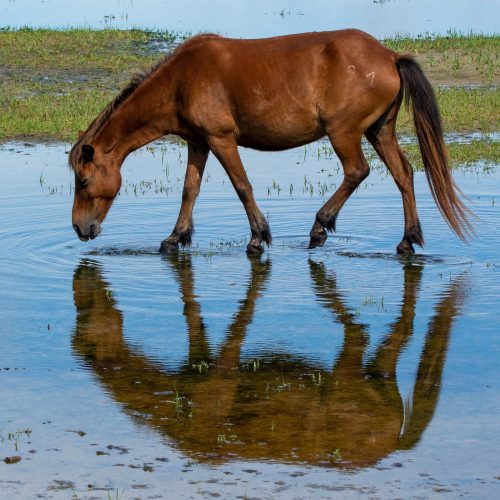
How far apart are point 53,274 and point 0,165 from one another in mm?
4829

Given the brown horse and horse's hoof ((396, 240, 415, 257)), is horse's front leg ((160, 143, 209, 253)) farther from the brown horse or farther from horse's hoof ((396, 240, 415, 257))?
horse's hoof ((396, 240, 415, 257))

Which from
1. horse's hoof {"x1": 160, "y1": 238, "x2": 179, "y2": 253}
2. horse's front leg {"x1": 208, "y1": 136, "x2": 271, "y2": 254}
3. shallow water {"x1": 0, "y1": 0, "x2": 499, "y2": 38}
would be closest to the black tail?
horse's front leg {"x1": 208, "y1": 136, "x2": 271, "y2": 254}

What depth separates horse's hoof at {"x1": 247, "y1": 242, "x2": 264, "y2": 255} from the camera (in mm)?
9422

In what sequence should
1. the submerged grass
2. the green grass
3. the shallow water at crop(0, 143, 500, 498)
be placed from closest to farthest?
the shallow water at crop(0, 143, 500, 498)
the submerged grass
the green grass

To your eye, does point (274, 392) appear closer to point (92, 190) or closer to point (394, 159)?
point (92, 190)

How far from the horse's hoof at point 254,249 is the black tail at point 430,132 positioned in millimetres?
1378

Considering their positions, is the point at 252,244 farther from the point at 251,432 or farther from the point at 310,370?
the point at 251,432

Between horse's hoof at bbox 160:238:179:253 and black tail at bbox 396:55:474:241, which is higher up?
black tail at bbox 396:55:474:241

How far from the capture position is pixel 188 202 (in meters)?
9.86

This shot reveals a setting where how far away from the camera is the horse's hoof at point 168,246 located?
959 centimetres

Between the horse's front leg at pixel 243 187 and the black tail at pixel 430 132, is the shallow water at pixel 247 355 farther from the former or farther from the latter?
the black tail at pixel 430 132

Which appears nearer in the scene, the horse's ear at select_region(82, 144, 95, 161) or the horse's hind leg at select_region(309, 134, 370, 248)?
the horse's ear at select_region(82, 144, 95, 161)

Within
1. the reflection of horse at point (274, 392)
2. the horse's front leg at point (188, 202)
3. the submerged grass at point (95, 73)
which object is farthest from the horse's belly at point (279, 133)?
the submerged grass at point (95, 73)

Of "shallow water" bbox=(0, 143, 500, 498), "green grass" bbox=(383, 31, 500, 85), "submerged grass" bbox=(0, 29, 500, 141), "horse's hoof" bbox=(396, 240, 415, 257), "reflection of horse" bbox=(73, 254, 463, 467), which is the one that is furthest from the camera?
"green grass" bbox=(383, 31, 500, 85)
